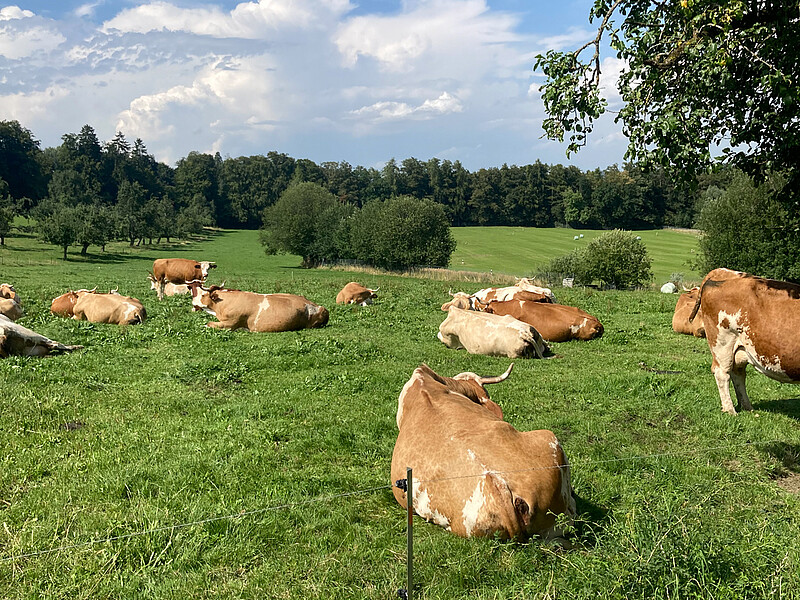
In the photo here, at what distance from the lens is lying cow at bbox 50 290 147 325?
51.0 feet

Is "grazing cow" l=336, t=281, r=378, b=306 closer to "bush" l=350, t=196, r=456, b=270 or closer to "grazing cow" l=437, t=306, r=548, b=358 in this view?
"grazing cow" l=437, t=306, r=548, b=358

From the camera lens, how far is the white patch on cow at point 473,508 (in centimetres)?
462

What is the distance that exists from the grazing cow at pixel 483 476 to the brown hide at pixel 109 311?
12341 mm

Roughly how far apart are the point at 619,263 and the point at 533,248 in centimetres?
4819

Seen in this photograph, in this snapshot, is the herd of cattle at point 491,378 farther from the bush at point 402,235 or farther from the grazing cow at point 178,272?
the bush at point 402,235

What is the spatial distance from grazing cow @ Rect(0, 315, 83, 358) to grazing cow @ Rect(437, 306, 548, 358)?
868 centimetres

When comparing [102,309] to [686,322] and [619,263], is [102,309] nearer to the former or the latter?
[686,322]

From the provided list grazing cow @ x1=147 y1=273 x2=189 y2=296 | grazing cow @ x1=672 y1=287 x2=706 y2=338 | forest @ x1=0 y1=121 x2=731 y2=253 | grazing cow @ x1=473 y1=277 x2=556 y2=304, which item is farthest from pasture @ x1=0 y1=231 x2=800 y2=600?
forest @ x1=0 y1=121 x2=731 y2=253

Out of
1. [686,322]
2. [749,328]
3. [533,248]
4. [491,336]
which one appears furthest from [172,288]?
[533,248]

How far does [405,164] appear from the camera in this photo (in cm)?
15025

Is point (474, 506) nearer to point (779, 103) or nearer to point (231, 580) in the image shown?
point (231, 580)

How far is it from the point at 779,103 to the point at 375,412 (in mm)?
6468

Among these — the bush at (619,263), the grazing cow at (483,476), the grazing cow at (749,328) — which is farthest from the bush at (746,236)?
the grazing cow at (483,476)

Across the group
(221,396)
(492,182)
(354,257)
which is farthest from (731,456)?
(492,182)
